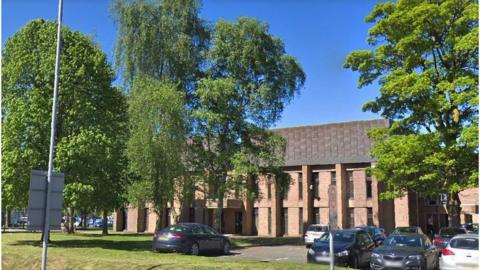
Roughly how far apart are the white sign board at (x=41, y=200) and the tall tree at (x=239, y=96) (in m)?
23.4

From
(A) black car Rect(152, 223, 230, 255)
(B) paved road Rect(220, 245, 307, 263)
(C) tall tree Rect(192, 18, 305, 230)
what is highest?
(C) tall tree Rect(192, 18, 305, 230)

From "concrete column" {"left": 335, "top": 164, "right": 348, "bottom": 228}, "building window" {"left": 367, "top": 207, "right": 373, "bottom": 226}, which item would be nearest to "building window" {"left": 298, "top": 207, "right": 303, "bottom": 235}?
"concrete column" {"left": 335, "top": 164, "right": 348, "bottom": 228}

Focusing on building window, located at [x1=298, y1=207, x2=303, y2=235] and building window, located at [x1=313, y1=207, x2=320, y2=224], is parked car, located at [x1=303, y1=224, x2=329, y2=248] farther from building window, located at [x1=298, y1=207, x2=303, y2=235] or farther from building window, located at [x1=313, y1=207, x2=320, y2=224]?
building window, located at [x1=298, y1=207, x2=303, y2=235]

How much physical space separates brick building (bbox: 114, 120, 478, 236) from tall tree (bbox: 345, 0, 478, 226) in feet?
53.1

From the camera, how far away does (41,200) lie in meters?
11.9

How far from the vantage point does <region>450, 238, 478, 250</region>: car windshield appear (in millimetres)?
16719

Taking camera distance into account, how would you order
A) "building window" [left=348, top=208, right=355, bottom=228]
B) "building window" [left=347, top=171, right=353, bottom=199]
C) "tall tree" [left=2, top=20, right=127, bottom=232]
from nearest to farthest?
"tall tree" [left=2, top=20, right=127, bottom=232]
"building window" [left=348, top=208, right=355, bottom=228]
"building window" [left=347, top=171, right=353, bottom=199]

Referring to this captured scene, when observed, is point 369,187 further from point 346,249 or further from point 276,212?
point 346,249

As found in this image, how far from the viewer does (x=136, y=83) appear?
115 ft

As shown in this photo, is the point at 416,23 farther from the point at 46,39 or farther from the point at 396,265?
the point at 46,39

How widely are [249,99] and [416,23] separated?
1218 centimetres

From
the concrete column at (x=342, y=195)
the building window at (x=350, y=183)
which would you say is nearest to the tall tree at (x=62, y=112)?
the concrete column at (x=342, y=195)

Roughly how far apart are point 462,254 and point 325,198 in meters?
33.4

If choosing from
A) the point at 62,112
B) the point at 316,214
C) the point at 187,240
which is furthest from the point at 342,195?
the point at 62,112
